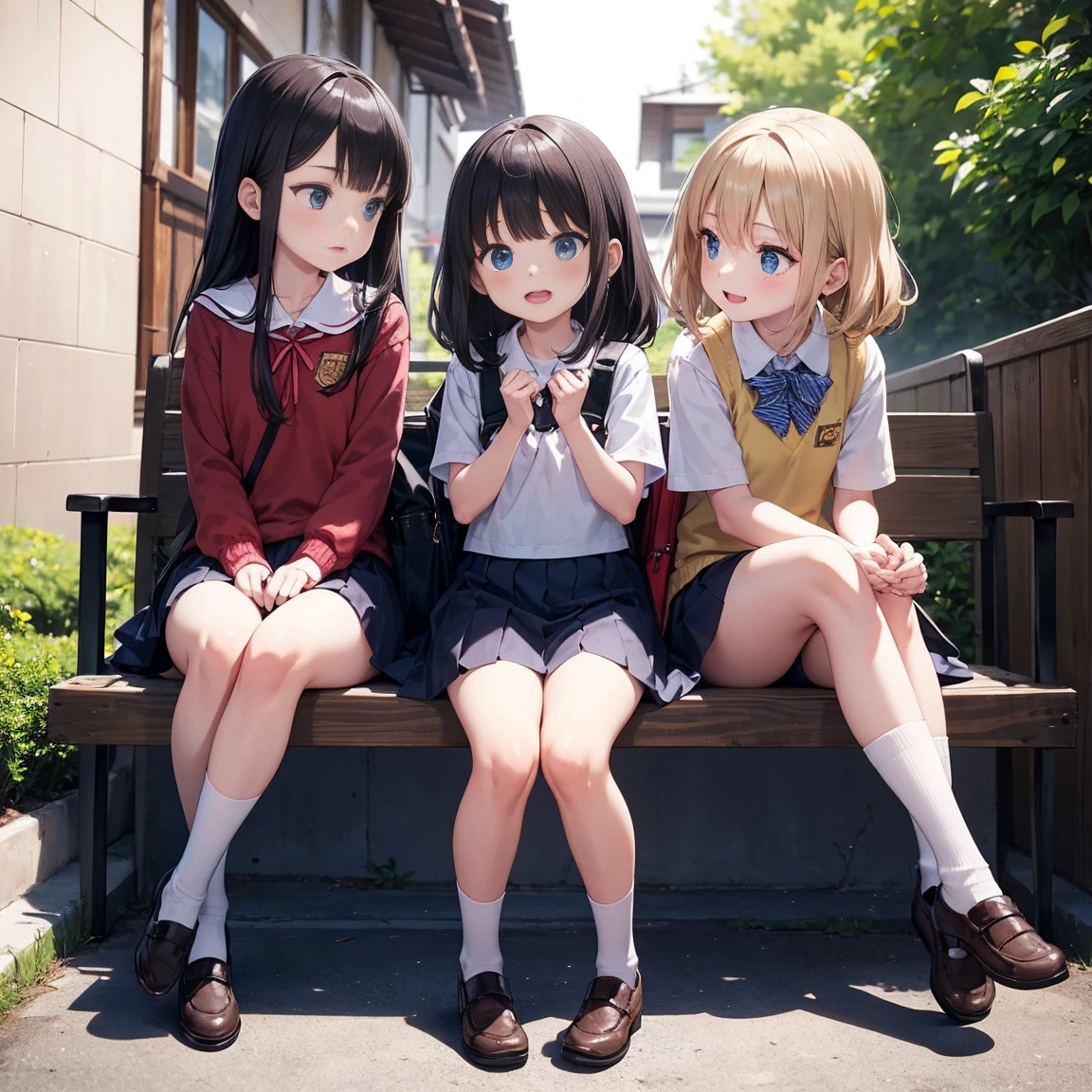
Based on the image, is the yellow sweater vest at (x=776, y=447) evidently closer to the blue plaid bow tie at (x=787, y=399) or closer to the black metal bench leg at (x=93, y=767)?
the blue plaid bow tie at (x=787, y=399)

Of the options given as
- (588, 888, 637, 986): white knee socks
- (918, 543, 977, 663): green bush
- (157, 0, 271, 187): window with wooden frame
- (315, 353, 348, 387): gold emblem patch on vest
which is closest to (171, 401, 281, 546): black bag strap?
(315, 353, 348, 387): gold emblem patch on vest

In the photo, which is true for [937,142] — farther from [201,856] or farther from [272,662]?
[201,856]

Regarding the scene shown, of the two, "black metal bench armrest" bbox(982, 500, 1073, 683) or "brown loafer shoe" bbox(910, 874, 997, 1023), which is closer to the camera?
"brown loafer shoe" bbox(910, 874, 997, 1023)

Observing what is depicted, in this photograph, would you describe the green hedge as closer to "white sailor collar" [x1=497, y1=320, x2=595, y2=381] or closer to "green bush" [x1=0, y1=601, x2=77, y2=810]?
"green bush" [x1=0, y1=601, x2=77, y2=810]

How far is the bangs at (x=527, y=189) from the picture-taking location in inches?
91.0

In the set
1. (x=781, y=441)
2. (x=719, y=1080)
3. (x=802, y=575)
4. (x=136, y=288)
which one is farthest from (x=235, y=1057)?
(x=136, y=288)

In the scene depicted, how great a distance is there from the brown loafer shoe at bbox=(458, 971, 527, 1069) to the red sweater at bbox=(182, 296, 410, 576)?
0.88 m

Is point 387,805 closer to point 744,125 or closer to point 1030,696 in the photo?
point 1030,696

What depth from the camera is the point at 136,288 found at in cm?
574

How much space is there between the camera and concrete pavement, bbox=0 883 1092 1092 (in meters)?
2.01

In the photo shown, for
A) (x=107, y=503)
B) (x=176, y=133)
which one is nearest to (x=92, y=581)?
(x=107, y=503)

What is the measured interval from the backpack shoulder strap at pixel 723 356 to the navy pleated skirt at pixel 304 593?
0.79 meters

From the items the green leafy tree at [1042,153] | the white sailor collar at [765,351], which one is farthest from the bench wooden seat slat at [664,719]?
the green leafy tree at [1042,153]

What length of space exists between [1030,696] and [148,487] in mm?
1983
